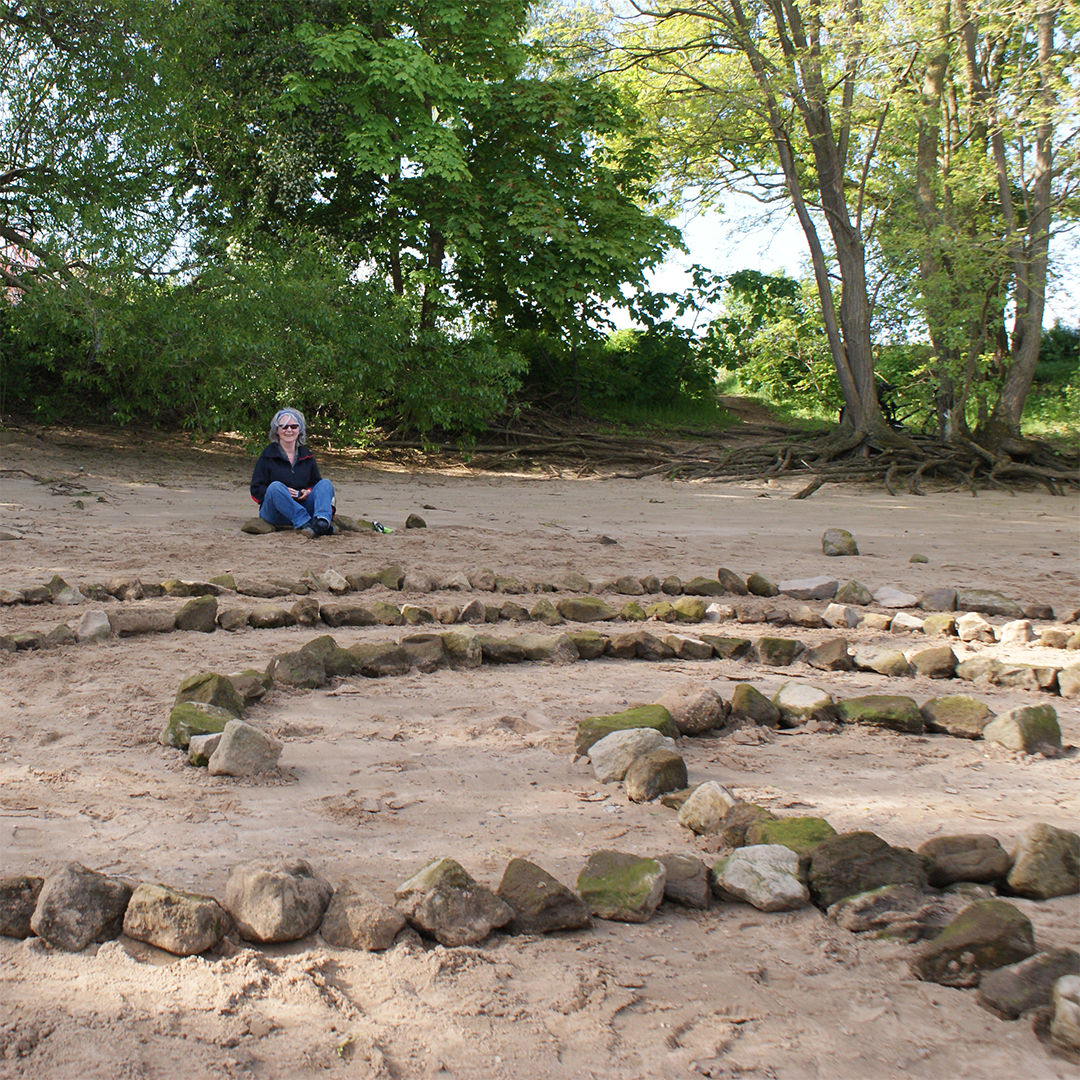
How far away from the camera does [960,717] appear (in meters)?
3.00

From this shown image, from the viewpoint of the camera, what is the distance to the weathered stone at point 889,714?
3.04m

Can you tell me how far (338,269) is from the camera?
39.0 feet

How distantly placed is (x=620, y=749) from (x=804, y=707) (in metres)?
0.80

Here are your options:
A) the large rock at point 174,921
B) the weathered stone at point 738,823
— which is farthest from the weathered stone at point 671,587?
the large rock at point 174,921

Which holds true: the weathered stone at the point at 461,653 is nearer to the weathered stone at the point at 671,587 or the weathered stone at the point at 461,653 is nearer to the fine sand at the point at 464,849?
the fine sand at the point at 464,849

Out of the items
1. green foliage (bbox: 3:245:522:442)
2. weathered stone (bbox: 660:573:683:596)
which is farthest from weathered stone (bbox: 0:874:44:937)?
green foliage (bbox: 3:245:522:442)

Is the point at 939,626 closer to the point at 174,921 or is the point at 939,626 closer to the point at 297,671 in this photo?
the point at 297,671

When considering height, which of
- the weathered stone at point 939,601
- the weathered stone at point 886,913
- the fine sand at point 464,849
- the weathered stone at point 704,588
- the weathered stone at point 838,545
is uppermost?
the weathered stone at point 838,545

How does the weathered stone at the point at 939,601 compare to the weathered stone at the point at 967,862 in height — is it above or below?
above

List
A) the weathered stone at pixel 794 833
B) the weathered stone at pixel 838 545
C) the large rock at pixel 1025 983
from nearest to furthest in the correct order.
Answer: the large rock at pixel 1025 983 < the weathered stone at pixel 794 833 < the weathered stone at pixel 838 545

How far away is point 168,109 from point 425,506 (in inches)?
234

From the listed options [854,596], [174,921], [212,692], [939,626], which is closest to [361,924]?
[174,921]

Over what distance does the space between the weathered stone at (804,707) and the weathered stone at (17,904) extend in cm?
212

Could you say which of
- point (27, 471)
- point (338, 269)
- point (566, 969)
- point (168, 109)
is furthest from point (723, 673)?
point (168, 109)
